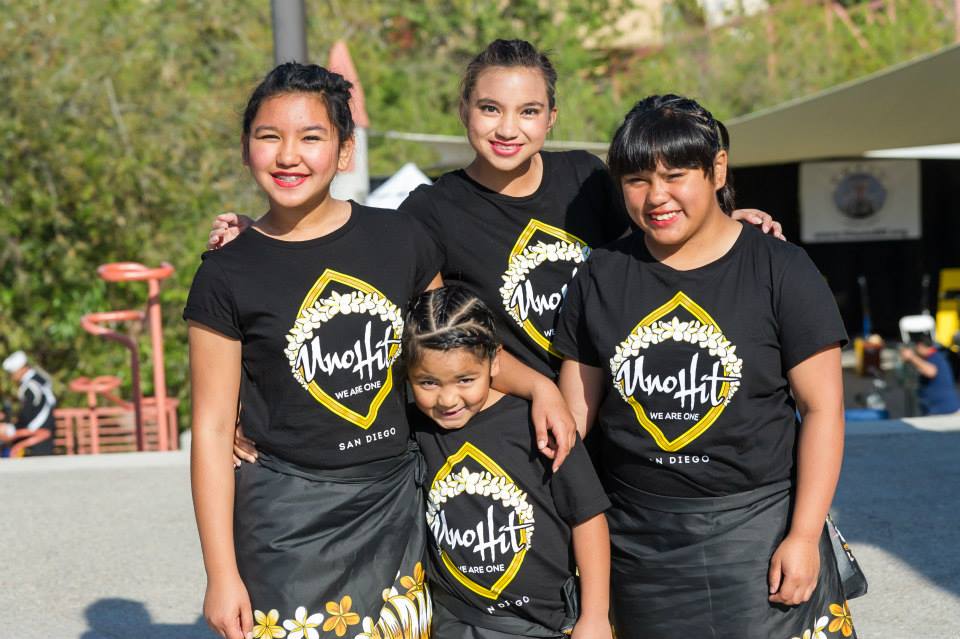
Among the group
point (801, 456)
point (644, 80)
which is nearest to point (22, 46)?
point (801, 456)

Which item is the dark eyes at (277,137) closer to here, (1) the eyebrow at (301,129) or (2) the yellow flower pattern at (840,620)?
(1) the eyebrow at (301,129)

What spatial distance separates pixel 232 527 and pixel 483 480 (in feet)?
1.72

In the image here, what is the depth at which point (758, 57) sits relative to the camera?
56.2 ft

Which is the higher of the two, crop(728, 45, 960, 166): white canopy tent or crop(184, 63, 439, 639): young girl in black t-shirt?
crop(728, 45, 960, 166): white canopy tent

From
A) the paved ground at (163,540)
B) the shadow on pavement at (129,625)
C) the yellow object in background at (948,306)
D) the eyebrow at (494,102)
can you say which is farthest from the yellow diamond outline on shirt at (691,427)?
the yellow object in background at (948,306)

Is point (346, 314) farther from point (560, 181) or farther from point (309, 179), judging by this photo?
point (560, 181)

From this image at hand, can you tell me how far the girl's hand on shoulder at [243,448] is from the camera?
237 cm

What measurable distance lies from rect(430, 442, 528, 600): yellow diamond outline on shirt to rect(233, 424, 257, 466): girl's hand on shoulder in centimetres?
39

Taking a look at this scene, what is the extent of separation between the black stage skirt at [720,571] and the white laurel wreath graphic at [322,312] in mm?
650

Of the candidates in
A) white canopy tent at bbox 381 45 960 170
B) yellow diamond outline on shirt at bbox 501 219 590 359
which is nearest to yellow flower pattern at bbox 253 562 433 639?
yellow diamond outline on shirt at bbox 501 219 590 359

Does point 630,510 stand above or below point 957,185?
below

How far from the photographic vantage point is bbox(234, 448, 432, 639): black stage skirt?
2295 millimetres

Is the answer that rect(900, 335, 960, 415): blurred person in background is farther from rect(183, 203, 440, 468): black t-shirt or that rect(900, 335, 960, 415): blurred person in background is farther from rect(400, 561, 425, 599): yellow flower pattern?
rect(183, 203, 440, 468): black t-shirt

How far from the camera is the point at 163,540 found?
500 cm
